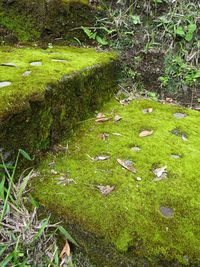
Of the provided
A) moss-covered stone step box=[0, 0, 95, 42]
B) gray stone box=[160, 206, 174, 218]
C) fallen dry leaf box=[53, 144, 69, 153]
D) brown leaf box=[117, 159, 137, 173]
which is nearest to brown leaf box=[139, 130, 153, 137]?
brown leaf box=[117, 159, 137, 173]

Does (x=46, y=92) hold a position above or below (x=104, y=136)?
above

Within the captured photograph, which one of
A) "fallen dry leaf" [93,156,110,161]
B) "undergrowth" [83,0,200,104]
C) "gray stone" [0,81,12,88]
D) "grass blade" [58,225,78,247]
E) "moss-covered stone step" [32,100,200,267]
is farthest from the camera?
"undergrowth" [83,0,200,104]

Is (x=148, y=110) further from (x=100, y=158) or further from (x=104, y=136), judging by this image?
(x=100, y=158)

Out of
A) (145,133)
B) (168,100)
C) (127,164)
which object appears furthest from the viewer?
(168,100)

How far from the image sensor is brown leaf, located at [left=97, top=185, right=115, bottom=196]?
237 cm

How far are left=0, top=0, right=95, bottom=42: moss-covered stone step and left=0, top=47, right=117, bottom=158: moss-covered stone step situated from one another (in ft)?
1.77

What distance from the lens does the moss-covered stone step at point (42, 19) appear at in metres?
4.14

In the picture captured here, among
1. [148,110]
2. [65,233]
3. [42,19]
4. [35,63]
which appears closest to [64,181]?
[65,233]

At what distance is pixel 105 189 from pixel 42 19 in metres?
2.83

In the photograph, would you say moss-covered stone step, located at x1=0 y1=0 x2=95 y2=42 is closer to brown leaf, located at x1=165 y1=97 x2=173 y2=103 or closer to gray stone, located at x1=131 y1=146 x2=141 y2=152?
brown leaf, located at x1=165 y1=97 x2=173 y2=103

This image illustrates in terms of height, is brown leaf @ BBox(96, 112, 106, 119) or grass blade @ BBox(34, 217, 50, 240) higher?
brown leaf @ BBox(96, 112, 106, 119)

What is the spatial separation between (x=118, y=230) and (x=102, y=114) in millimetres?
1722

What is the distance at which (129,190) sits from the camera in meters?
2.39

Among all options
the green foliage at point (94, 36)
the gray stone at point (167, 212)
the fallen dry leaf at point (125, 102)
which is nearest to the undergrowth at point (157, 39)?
the green foliage at point (94, 36)
